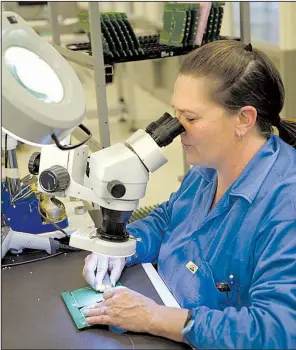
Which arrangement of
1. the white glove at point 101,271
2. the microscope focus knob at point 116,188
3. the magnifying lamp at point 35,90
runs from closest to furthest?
1. the magnifying lamp at point 35,90
2. the microscope focus knob at point 116,188
3. the white glove at point 101,271

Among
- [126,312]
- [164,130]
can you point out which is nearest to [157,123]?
[164,130]

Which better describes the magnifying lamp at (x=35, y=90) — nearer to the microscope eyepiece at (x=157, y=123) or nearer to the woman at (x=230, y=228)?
the microscope eyepiece at (x=157, y=123)

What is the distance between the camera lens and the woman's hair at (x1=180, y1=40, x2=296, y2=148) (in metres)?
1.33

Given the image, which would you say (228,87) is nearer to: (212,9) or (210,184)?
(210,184)

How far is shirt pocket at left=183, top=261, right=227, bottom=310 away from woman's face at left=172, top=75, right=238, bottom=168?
0.96 ft

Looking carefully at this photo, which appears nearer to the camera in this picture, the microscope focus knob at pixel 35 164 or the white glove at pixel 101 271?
the microscope focus knob at pixel 35 164

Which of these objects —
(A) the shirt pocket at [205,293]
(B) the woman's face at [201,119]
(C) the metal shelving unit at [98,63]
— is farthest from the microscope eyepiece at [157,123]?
(C) the metal shelving unit at [98,63]

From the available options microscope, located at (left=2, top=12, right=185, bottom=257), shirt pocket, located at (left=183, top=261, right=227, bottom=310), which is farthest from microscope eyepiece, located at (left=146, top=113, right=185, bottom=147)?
shirt pocket, located at (left=183, top=261, right=227, bottom=310)

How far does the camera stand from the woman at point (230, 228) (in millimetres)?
1157

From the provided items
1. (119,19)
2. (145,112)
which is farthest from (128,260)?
(145,112)

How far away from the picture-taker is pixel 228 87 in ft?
4.36

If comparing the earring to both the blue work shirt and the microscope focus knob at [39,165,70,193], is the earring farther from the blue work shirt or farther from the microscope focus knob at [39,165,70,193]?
the microscope focus knob at [39,165,70,193]

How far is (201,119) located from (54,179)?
39 centimetres

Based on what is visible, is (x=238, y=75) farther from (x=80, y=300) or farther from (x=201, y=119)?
(x=80, y=300)
